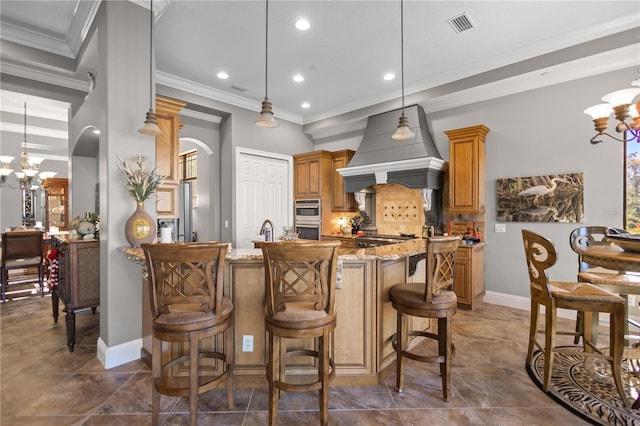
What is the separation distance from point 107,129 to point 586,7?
4.69 m

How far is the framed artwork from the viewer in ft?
12.3

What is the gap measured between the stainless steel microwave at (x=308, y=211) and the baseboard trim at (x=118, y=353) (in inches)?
145

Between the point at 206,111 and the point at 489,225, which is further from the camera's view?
the point at 206,111

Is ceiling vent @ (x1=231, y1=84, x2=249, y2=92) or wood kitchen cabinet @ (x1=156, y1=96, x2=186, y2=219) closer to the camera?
wood kitchen cabinet @ (x1=156, y1=96, x2=186, y2=219)

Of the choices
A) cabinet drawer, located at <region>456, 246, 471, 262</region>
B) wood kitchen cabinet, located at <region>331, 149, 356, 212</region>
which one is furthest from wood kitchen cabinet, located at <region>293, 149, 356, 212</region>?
cabinet drawer, located at <region>456, 246, 471, 262</region>

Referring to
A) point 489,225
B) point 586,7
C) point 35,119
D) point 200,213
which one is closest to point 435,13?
point 586,7

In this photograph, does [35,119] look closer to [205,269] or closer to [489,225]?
[205,269]

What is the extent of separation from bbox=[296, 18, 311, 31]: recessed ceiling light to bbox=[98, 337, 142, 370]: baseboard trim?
3.55 m

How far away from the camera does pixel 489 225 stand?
4.41m

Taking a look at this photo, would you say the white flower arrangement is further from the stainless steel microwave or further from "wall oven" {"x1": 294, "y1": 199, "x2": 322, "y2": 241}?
the stainless steel microwave

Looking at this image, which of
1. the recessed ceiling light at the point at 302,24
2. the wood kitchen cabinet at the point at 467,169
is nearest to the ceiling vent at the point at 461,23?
the wood kitchen cabinet at the point at 467,169

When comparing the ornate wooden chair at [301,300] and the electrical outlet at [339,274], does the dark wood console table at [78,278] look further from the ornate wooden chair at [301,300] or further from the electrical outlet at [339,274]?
the electrical outlet at [339,274]

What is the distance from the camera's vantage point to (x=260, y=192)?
575cm

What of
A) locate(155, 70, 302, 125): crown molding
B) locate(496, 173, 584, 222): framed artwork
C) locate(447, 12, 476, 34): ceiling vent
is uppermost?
locate(447, 12, 476, 34): ceiling vent
